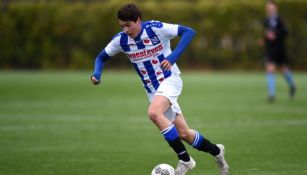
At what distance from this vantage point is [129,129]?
13.8m

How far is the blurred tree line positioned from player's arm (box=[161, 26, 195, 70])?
23.9 metres

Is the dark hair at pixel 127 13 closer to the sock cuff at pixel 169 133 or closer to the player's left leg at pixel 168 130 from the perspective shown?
the player's left leg at pixel 168 130

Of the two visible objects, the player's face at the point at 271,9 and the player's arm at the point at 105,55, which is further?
the player's face at the point at 271,9

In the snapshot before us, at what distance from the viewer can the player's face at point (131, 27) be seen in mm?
8391

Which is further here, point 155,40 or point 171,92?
point 155,40

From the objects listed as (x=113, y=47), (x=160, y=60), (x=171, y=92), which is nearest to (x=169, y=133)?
(x=171, y=92)

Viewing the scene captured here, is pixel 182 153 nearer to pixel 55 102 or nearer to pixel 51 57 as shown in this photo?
pixel 55 102

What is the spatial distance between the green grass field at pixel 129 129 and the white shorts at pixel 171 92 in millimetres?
836

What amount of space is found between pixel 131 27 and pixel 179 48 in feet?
1.95

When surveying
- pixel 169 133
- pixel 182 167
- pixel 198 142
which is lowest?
pixel 182 167

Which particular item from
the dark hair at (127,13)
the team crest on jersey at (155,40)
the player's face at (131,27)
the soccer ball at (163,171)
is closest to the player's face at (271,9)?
the team crest on jersey at (155,40)

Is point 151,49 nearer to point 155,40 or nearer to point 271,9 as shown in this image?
point 155,40

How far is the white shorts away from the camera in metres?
8.34

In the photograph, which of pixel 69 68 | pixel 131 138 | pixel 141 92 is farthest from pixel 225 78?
pixel 131 138
